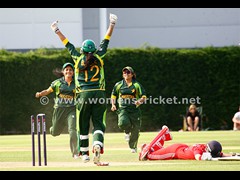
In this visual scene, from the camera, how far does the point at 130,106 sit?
19391mm

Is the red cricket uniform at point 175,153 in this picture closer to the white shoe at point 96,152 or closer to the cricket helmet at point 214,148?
the cricket helmet at point 214,148

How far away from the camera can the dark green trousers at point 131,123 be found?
62.6 ft

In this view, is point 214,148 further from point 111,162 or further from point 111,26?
point 111,26

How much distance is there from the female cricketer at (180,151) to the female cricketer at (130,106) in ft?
8.38

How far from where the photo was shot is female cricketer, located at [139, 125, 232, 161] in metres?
15.6

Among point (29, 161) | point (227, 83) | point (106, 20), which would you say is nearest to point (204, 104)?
point (227, 83)

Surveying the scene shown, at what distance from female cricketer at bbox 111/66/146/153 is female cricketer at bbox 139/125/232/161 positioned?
2553 mm

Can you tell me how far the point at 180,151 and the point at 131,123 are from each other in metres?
3.42

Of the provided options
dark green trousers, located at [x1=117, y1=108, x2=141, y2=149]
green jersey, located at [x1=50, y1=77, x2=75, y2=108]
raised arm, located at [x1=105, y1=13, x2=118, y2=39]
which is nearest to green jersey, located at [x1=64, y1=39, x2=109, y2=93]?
raised arm, located at [x1=105, y1=13, x2=118, y2=39]

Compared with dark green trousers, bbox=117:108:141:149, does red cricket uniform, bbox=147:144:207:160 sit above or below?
below

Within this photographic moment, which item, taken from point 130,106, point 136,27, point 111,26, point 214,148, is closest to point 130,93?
point 130,106

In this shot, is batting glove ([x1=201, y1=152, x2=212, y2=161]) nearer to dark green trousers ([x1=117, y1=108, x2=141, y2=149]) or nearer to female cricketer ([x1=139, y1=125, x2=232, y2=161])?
female cricketer ([x1=139, y1=125, x2=232, y2=161])

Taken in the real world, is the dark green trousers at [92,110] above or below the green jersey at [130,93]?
below

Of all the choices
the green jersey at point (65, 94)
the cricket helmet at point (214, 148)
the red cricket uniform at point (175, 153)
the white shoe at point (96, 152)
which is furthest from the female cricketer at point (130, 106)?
the white shoe at point (96, 152)
